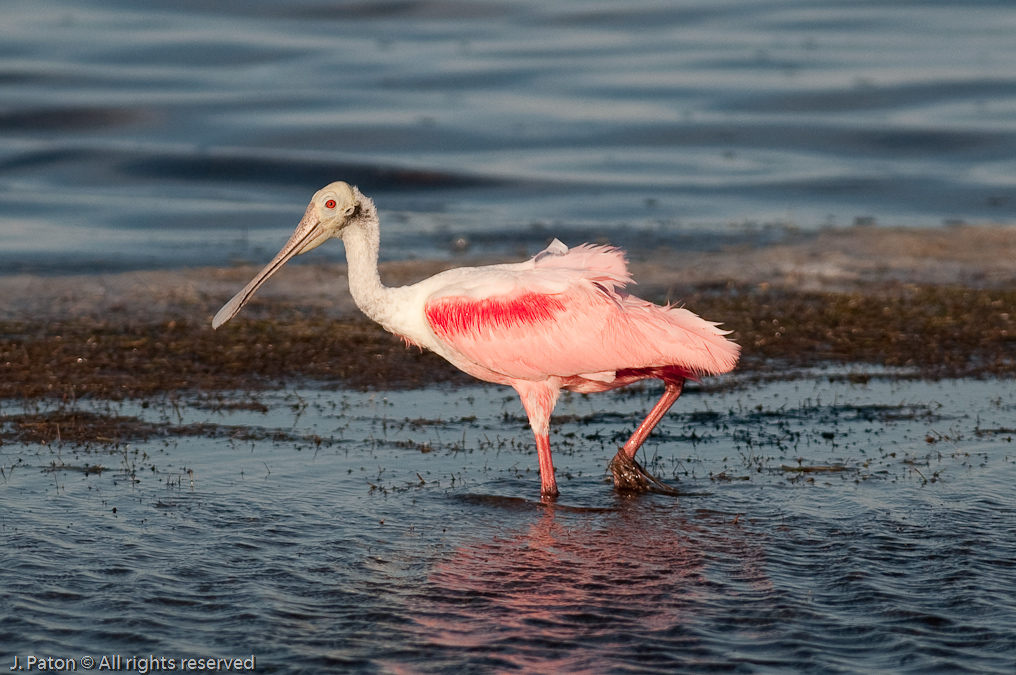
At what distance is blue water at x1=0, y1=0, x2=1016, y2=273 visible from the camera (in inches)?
695

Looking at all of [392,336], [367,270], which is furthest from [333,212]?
[392,336]

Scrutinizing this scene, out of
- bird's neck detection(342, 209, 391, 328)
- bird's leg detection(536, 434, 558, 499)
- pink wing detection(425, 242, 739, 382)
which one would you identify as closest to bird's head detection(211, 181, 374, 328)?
bird's neck detection(342, 209, 391, 328)

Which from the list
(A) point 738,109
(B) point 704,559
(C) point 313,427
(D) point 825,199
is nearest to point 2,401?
(C) point 313,427

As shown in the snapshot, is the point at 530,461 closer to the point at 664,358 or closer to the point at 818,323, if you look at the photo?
the point at 664,358

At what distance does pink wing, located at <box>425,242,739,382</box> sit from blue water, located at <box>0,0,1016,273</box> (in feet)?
26.7

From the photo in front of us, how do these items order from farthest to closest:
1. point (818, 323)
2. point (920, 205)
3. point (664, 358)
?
point (920, 205) < point (818, 323) < point (664, 358)

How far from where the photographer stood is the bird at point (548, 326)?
7434 mm

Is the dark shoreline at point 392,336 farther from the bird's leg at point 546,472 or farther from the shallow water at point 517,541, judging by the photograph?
the bird's leg at point 546,472

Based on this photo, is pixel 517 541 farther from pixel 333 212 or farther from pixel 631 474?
pixel 333 212

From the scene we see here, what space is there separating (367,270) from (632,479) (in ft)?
6.07

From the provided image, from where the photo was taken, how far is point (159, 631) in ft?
17.8

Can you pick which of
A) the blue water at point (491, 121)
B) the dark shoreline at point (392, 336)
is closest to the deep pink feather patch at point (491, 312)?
the dark shoreline at point (392, 336)

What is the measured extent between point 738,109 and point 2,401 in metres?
16.6

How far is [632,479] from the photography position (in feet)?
24.5
